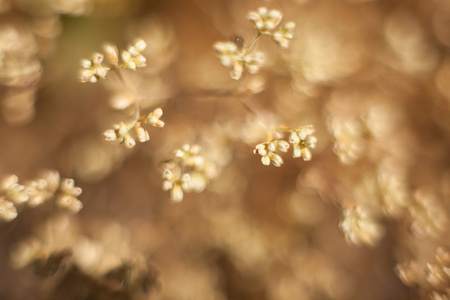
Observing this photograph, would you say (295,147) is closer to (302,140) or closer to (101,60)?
(302,140)

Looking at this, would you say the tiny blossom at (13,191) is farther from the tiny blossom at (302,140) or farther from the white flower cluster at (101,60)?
the tiny blossom at (302,140)

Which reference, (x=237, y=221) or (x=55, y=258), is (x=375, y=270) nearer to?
(x=237, y=221)

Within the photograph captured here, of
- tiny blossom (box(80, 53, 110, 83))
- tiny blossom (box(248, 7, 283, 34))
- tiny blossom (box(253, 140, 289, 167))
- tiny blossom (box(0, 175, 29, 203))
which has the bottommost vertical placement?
tiny blossom (box(0, 175, 29, 203))

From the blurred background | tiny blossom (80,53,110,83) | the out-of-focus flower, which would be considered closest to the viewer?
tiny blossom (80,53,110,83)

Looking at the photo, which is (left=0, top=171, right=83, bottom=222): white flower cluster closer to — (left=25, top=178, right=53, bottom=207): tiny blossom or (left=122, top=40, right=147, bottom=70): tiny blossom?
(left=25, top=178, right=53, bottom=207): tiny blossom

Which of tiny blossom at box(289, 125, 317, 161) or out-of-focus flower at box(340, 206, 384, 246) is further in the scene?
out-of-focus flower at box(340, 206, 384, 246)

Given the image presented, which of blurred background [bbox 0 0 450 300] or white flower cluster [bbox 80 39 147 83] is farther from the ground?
white flower cluster [bbox 80 39 147 83]

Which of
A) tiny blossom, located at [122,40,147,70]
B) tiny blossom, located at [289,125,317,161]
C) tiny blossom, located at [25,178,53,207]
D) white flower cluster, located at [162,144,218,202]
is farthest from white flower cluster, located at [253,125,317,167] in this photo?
tiny blossom, located at [25,178,53,207]

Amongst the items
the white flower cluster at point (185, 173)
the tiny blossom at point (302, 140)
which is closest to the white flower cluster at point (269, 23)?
the tiny blossom at point (302, 140)
